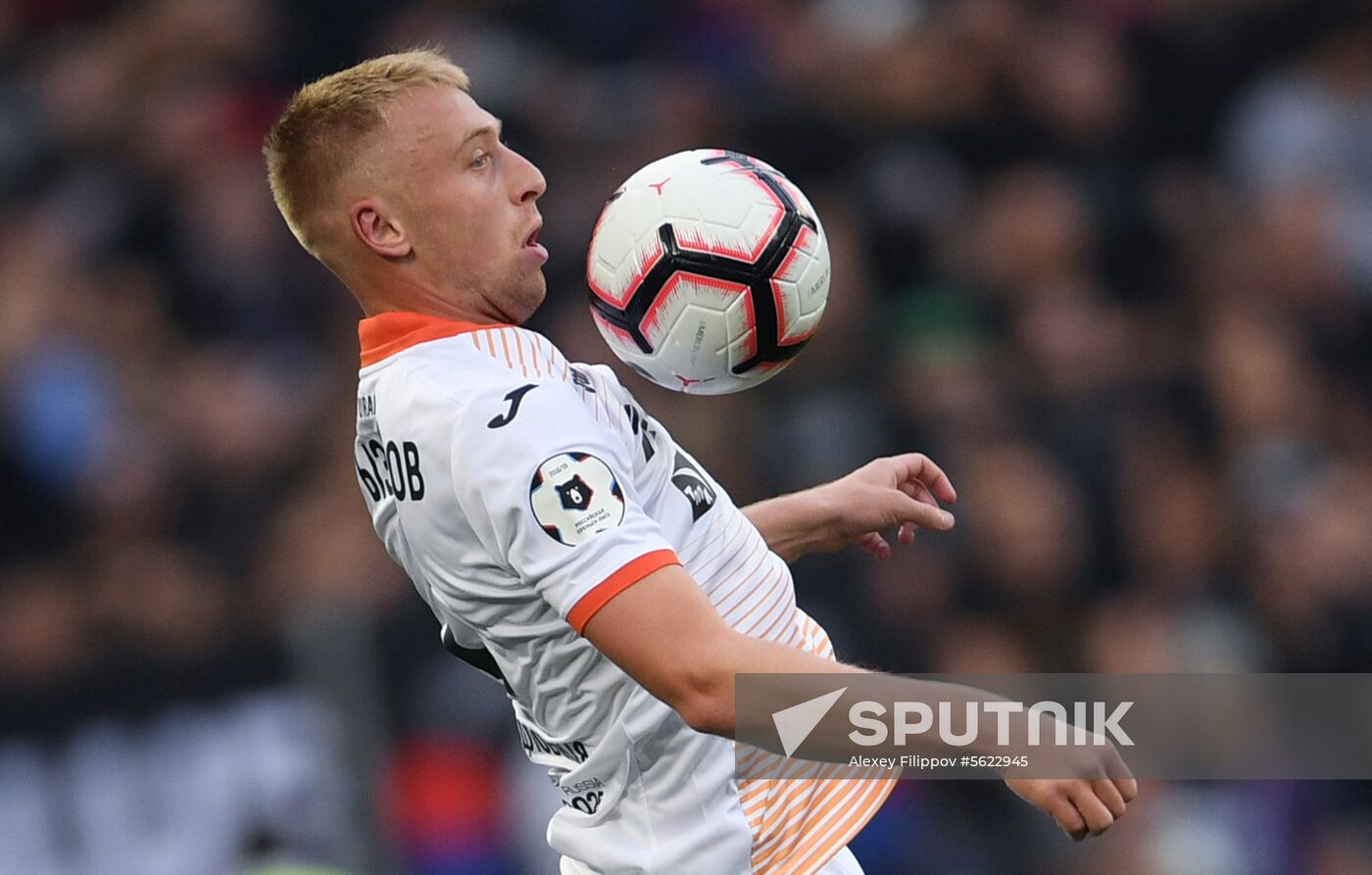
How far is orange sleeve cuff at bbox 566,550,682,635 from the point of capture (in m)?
2.99

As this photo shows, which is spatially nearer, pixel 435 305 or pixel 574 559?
pixel 574 559

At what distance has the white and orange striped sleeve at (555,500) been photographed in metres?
3.01

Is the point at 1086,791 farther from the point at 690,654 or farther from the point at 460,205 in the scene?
the point at 460,205

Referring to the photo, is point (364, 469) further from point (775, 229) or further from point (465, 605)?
point (775, 229)

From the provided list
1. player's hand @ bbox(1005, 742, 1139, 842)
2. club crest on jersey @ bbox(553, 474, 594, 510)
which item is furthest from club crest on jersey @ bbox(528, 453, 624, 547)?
player's hand @ bbox(1005, 742, 1139, 842)

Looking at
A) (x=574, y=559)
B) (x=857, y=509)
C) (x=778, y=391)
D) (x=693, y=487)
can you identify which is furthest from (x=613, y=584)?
(x=778, y=391)

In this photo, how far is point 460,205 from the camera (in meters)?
3.53

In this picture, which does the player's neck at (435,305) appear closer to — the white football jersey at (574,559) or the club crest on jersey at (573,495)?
the white football jersey at (574,559)

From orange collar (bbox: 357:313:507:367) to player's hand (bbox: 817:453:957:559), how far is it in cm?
94

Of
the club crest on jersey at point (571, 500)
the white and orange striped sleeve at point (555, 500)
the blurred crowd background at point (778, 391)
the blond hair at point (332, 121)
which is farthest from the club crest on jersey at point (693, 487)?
the blurred crowd background at point (778, 391)

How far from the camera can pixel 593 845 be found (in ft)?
11.5

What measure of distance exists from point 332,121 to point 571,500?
973 millimetres

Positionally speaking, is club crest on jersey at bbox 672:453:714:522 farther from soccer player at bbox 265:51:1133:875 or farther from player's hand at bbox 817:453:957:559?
player's hand at bbox 817:453:957:559

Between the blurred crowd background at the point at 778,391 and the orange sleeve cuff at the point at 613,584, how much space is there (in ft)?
12.3
